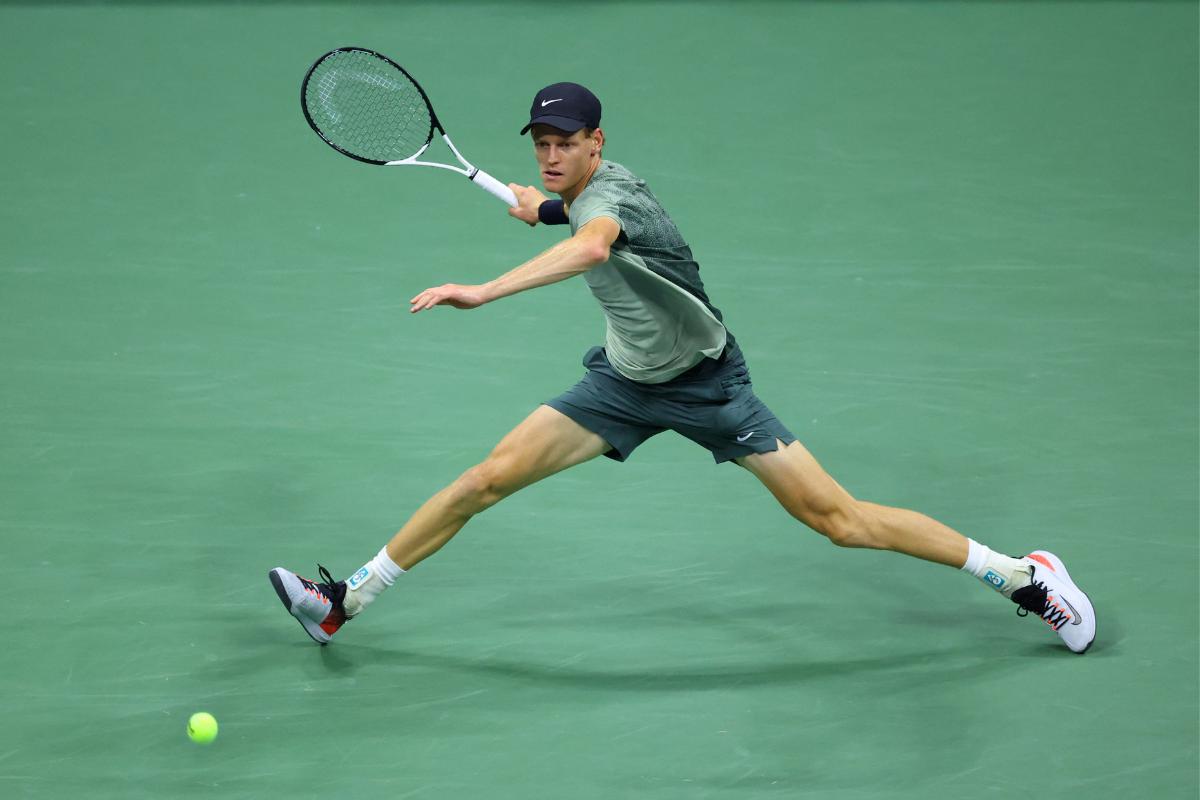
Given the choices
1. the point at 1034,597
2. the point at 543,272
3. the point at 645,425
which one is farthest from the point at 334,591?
the point at 1034,597

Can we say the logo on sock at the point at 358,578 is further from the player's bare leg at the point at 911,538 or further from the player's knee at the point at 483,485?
the player's bare leg at the point at 911,538

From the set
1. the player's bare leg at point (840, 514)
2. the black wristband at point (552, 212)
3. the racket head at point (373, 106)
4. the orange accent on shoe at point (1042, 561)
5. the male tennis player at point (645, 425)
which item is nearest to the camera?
the male tennis player at point (645, 425)

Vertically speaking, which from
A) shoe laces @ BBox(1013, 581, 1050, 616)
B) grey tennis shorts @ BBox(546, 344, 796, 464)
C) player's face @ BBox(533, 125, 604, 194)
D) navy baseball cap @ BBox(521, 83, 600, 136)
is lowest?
shoe laces @ BBox(1013, 581, 1050, 616)

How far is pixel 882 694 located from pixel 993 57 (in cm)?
655

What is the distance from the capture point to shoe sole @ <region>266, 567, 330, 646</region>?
5.57m

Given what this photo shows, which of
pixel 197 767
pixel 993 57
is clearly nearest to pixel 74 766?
pixel 197 767

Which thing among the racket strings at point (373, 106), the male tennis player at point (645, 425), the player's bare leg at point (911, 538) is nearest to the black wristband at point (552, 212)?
the male tennis player at point (645, 425)

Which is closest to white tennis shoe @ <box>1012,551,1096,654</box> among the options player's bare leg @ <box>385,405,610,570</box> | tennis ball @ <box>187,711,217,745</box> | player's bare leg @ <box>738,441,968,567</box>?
player's bare leg @ <box>738,441,968,567</box>

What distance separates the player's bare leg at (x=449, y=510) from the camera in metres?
5.57

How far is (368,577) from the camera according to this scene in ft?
18.9

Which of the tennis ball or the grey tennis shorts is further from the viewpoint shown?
the grey tennis shorts

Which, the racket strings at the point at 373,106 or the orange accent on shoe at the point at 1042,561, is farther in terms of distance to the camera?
the racket strings at the point at 373,106

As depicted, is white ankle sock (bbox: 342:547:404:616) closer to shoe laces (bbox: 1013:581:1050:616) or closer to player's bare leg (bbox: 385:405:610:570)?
player's bare leg (bbox: 385:405:610:570)

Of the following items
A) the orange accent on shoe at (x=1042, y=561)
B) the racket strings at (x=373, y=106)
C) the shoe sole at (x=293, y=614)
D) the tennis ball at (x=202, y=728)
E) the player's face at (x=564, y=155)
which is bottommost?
the tennis ball at (x=202, y=728)
